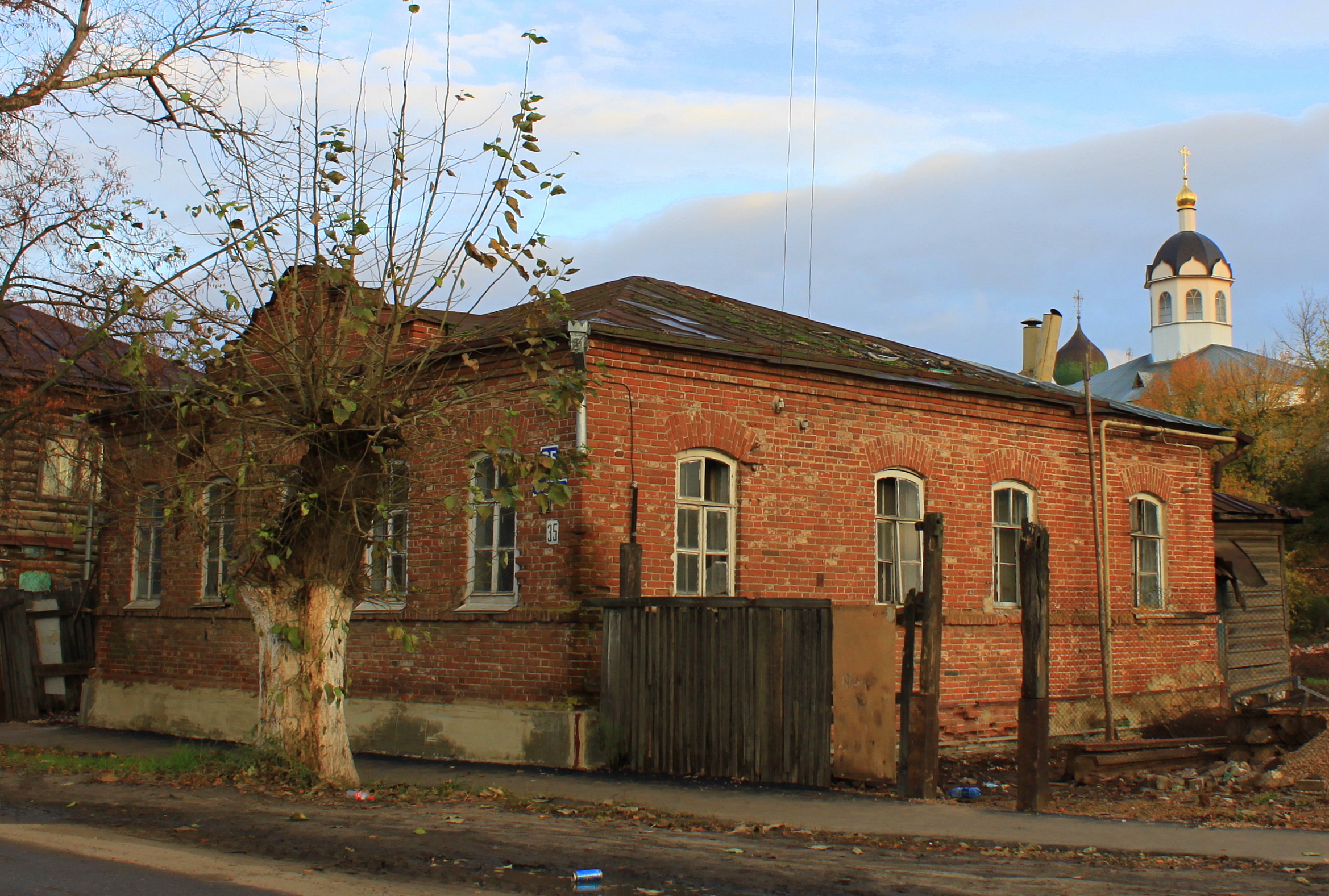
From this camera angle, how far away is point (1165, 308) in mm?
80938

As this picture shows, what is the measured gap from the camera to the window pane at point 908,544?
580 inches

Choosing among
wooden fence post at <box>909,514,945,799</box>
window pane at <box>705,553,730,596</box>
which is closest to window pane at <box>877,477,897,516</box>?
window pane at <box>705,553,730,596</box>

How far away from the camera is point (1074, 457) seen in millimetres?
16328

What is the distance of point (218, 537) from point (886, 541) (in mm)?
7454

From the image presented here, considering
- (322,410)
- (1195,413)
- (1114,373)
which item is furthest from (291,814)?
(1114,373)

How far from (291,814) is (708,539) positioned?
18.5 feet

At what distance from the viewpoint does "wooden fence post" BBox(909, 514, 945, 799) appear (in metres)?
9.83

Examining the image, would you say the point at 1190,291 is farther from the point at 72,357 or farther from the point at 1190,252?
the point at 72,357

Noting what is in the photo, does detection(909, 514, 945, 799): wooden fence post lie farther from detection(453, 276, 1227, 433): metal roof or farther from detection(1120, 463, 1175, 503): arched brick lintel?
detection(1120, 463, 1175, 503): arched brick lintel

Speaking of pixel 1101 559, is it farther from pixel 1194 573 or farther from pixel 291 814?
pixel 291 814

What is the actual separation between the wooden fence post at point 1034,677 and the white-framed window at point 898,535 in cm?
465

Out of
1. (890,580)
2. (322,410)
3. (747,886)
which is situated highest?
(322,410)

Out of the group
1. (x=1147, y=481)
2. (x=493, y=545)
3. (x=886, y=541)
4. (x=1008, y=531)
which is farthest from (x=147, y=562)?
(x=1147, y=481)

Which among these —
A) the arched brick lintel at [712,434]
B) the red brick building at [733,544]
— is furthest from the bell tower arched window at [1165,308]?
the arched brick lintel at [712,434]
